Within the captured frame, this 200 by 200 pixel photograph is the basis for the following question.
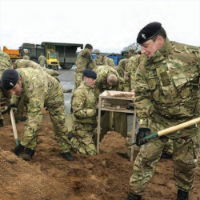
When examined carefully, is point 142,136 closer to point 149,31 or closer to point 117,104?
point 149,31

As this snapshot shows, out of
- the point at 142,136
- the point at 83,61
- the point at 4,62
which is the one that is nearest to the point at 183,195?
the point at 142,136

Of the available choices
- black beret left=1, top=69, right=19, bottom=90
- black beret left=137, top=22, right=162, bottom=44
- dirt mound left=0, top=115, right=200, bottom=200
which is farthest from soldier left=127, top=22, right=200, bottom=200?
black beret left=1, top=69, right=19, bottom=90

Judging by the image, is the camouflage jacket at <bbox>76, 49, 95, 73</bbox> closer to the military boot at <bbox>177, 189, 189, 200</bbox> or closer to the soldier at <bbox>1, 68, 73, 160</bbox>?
the soldier at <bbox>1, 68, 73, 160</bbox>

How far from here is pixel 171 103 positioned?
3193mm

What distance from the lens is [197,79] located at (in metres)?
3.12

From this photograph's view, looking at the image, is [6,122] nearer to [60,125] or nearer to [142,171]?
[60,125]

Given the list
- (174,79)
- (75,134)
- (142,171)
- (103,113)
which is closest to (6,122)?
(75,134)

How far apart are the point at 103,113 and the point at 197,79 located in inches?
107

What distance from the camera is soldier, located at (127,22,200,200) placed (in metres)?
3.08

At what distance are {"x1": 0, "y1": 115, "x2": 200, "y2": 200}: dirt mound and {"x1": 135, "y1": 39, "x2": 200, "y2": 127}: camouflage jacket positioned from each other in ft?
4.09

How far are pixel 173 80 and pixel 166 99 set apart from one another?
243 mm

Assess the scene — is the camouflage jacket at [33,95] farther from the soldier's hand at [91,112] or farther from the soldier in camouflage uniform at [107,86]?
the soldier in camouflage uniform at [107,86]

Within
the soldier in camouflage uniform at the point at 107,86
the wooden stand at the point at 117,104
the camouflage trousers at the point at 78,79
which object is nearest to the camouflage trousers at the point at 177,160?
the wooden stand at the point at 117,104

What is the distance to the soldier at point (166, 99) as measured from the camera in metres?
3.08
